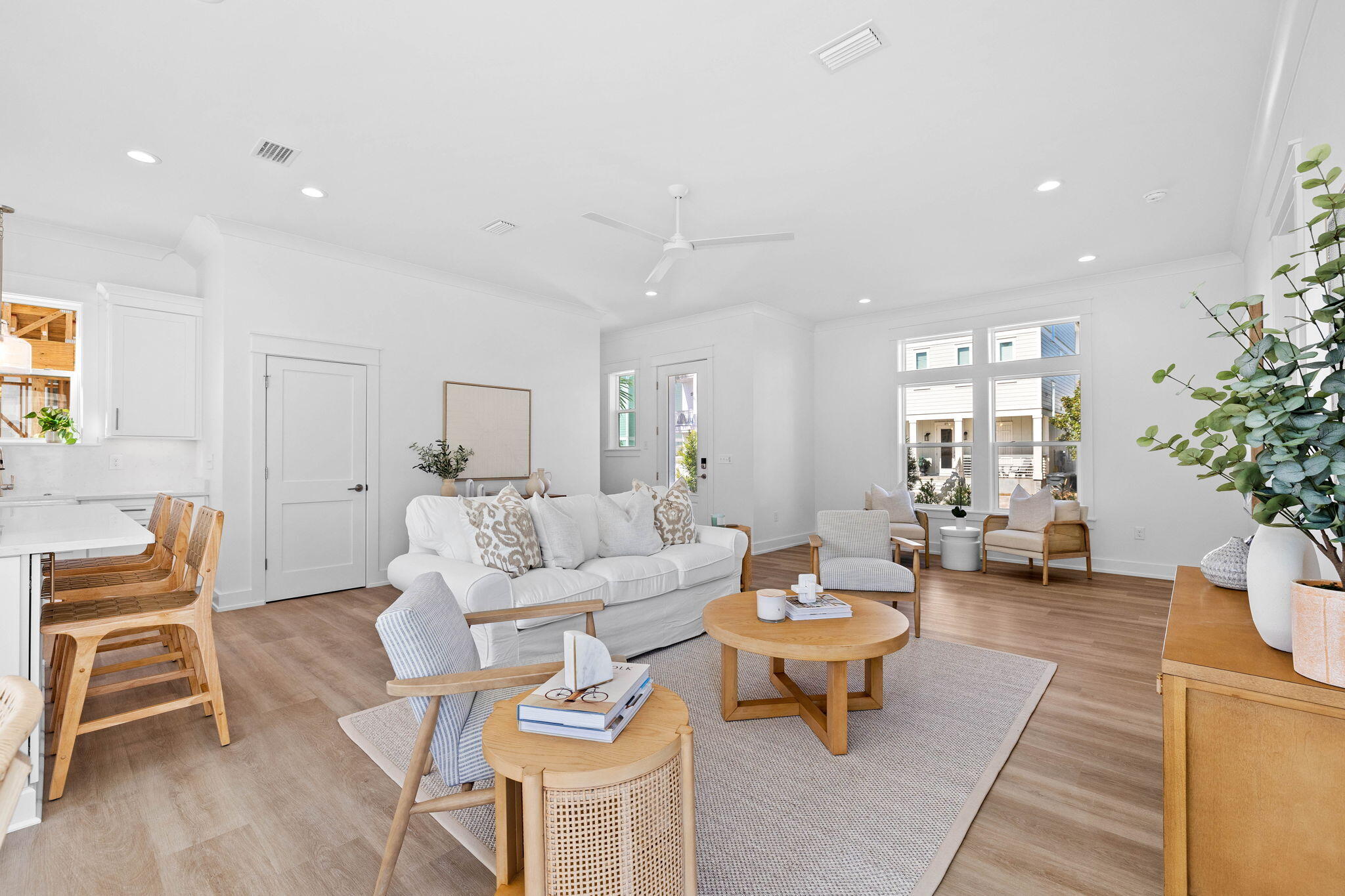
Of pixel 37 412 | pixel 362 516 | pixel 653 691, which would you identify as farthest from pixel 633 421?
pixel 653 691

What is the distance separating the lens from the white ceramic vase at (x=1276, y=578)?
53.9 inches

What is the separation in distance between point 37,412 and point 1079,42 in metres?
7.01

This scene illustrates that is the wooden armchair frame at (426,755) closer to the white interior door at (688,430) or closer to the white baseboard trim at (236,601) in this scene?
the white baseboard trim at (236,601)

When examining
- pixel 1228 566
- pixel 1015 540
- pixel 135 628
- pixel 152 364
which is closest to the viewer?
pixel 1228 566

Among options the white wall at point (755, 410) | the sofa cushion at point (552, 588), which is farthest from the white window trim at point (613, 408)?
the sofa cushion at point (552, 588)

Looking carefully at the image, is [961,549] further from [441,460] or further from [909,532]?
[441,460]

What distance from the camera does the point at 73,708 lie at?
204 centimetres

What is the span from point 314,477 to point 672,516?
2957 mm

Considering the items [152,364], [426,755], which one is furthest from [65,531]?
[152,364]

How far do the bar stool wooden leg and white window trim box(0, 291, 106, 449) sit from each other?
141 inches

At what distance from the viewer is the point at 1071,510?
219 inches

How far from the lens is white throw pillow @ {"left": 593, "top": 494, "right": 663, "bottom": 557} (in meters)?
3.75

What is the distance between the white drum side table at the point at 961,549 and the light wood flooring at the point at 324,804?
2424 mm

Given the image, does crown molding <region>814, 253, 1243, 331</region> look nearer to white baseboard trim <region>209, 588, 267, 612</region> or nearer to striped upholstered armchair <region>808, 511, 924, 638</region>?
striped upholstered armchair <region>808, 511, 924, 638</region>
